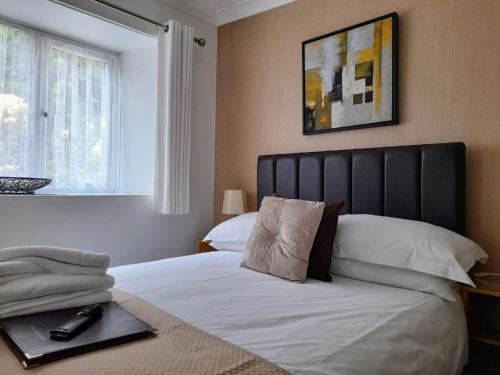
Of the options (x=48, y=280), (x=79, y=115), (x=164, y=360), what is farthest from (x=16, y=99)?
(x=164, y=360)

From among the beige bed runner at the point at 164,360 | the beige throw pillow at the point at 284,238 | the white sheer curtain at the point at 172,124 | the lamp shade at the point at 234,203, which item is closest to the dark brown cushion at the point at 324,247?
the beige throw pillow at the point at 284,238

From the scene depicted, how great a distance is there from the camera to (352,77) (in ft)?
8.09

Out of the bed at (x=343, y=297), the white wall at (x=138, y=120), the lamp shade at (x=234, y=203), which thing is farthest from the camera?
the white wall at (x=138, y=120)

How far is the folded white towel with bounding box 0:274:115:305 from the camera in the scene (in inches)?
46.4

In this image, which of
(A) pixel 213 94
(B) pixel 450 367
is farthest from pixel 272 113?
(B) pixel 450 367

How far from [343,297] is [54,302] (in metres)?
1.08

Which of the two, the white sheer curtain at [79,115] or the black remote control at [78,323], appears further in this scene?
the white sheer curtain at [79,115]

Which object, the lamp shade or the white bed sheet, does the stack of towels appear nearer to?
the white bed sheet

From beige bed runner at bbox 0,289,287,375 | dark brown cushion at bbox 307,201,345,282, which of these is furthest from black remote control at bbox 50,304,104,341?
dark brown cushion at bbox 307,201,345,282

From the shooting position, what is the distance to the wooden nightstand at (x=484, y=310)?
1.69 meters

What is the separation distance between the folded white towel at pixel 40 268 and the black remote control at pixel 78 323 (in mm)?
177

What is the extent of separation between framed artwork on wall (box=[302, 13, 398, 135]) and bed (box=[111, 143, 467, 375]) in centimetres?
26

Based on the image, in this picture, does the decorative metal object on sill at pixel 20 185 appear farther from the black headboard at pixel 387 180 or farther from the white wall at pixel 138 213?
the black headboard at pixel 387 180

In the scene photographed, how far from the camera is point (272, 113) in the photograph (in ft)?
9.86
